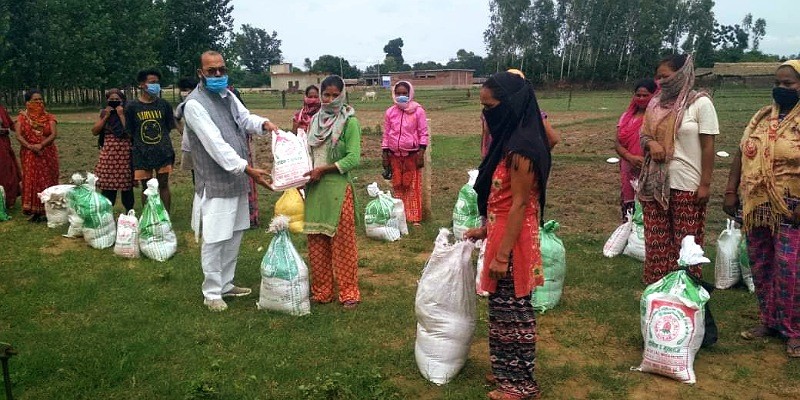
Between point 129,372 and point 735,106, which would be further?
point 735,106

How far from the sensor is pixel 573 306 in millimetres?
4918

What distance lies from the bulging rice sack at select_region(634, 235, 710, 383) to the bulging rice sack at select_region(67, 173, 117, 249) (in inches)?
222

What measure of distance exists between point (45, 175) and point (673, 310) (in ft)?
25.7

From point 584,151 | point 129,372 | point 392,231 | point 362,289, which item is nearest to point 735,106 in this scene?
point 584,151

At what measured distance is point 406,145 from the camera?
7465 mm

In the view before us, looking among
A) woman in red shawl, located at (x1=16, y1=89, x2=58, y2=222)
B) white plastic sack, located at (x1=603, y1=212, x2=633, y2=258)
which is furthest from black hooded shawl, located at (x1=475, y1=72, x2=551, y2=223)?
woman in red shawl, located at (x1=16, y1=89, x2=58, y2=222)

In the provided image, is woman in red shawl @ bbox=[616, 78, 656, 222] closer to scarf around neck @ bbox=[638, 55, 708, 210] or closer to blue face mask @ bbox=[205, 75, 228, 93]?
scarf around neck @ bbox=[638, 55, 708, 210]

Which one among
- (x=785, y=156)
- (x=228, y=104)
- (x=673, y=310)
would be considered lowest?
(x=673, y=310)

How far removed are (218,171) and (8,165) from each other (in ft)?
17.6

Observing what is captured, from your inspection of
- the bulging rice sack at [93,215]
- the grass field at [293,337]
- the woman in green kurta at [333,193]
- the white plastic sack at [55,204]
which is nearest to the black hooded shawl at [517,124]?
the grass field at [293,337]

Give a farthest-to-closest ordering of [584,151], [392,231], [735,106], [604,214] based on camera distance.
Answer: [735,106] → [584,151] → [604,214] → [392,231]

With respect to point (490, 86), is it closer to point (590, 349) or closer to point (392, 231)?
point (590, 349)

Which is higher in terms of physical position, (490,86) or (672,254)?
(490,86)

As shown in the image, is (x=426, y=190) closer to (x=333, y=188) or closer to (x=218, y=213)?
(x=333, y=188)
